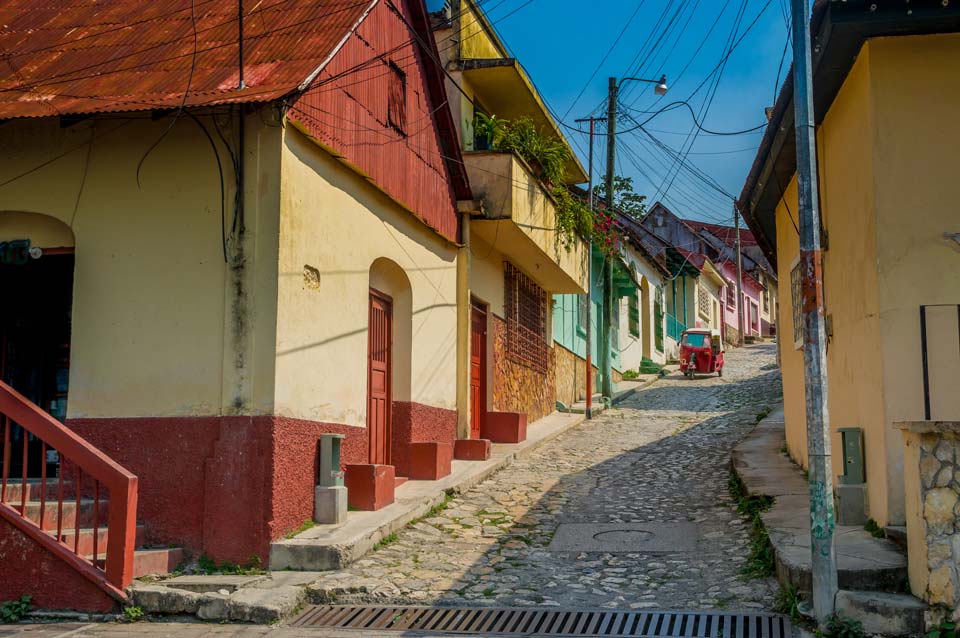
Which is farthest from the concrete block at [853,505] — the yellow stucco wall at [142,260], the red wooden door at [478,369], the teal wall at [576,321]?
the teal wall at [576,321]

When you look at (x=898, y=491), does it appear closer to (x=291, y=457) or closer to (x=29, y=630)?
(x=291, y=457)

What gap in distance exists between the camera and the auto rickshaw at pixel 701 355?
28922mm

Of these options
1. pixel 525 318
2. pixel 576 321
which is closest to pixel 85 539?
pixel 525 318

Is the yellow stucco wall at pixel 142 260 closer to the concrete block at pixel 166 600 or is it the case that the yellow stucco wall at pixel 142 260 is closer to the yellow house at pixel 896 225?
the concrete block at pixel 166 600

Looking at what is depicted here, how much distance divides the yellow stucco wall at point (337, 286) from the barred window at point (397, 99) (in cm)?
104

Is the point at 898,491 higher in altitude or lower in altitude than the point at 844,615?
higher

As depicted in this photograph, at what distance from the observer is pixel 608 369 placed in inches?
902

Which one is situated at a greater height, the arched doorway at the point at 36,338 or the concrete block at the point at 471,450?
the arched doorway at the point at 36,338

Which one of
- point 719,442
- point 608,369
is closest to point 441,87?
point 719,442

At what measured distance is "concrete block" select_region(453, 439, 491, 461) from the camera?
13734 mm

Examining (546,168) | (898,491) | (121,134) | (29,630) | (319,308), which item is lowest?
(29,630)

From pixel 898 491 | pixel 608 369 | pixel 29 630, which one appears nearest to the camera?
pixel 29 630

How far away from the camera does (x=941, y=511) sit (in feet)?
20.2

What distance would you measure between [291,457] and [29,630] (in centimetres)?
255
